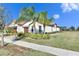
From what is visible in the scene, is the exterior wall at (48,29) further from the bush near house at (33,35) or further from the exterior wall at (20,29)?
the exterior wall at (20,29)

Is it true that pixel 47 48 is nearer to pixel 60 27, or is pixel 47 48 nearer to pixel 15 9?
pixel 60 27

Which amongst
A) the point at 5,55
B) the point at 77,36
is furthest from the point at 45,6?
the point at 5,55

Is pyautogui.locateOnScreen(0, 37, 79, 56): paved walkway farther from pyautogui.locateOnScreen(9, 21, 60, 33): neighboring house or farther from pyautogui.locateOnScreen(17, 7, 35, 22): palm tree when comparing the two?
pyautogui.locateOnScreen(17, 7, 35, 22): palm tree

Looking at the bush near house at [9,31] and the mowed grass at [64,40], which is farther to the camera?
the bush near house at [9,31]

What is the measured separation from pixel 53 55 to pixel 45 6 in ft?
2.32

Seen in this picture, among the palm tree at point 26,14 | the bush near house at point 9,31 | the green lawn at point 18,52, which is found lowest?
the green lawn at point 18,52

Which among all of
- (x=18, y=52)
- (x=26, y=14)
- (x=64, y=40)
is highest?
(x=26, y=14)

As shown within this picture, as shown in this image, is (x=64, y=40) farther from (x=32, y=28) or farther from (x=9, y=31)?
(x=9, y=31)

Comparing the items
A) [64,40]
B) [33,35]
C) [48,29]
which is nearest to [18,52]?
[33,35]

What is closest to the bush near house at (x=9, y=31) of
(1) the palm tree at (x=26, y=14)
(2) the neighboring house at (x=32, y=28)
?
(2) the neighboring house at (x=32, y=28)

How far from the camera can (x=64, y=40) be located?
4.07 meters

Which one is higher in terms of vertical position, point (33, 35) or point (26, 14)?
point (26, 14)

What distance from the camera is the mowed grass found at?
403 cm

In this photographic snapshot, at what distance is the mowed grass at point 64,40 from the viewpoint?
4031 mm
